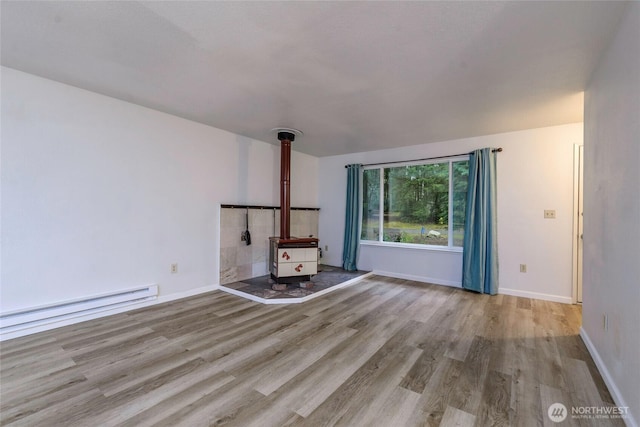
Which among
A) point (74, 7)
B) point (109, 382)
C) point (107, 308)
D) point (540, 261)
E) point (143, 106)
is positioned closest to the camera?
point (74, 7)

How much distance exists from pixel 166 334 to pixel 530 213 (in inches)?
177

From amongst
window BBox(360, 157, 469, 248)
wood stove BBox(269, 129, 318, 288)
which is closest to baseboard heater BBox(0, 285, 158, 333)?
wood stove BBox(269, 129, 318, 288)

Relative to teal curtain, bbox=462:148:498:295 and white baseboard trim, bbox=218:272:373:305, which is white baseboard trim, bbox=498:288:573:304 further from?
white baseboard trim, bbox=218:272:373:305

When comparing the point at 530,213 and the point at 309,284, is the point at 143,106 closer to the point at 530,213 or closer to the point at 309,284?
the point at 309,284

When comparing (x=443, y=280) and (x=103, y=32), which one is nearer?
(x=103, y=32)

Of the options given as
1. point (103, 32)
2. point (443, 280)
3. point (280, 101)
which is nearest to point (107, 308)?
point (103, 32)

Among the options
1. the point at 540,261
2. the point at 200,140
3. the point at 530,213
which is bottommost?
the point at 540,261

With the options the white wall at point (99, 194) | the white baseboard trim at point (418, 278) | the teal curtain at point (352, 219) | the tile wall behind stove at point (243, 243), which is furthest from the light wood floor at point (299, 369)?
the teal curtain at point (352, 219)

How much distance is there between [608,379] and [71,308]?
4.27 meters

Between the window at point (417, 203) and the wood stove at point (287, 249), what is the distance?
5.19 feet

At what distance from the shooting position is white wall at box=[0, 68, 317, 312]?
2.30 meters

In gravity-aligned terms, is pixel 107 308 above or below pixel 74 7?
below

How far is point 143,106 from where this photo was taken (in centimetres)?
302

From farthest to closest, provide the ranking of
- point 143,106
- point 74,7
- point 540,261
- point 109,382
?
1. point 540,261
2. point 143,106
3. point 109,382
4. point 74,7
